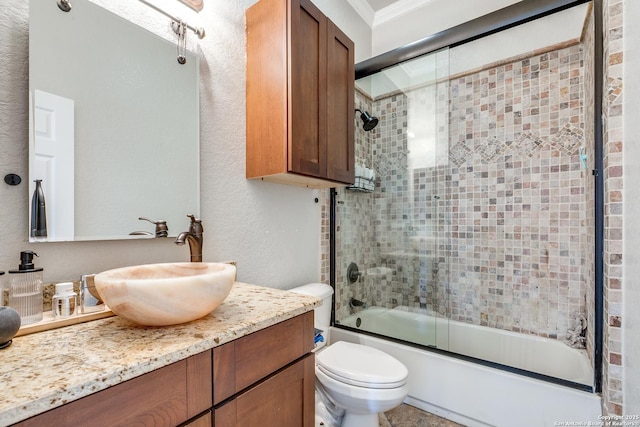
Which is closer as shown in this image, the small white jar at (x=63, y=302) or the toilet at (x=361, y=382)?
the small white jar at (x=63, y=302)

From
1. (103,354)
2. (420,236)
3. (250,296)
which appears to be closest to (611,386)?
(420,236)

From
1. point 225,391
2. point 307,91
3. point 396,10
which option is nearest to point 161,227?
point 225,391

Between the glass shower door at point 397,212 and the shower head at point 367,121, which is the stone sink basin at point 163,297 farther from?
the shower head at point 367,121

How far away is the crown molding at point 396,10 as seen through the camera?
2496mm

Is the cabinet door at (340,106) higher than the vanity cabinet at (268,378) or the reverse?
higher

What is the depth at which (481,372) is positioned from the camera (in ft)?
5.32

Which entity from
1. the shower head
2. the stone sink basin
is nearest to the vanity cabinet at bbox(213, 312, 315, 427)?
the stone sink basin

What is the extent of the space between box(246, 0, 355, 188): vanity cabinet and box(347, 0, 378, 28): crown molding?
108 cm

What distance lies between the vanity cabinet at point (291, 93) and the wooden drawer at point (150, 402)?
36.1 inches

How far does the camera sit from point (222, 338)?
2.34 ft

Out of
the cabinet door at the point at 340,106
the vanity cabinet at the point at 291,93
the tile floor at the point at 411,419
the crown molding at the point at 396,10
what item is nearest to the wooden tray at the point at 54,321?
the vanity cabinet at the point at 291,93

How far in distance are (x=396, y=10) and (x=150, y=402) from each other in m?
3.09

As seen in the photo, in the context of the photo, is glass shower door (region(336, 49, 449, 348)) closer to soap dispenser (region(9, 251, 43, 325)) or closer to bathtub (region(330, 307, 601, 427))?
bathtub (region(330, 307, 601, 427))

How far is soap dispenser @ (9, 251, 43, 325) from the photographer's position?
29.5 inches
